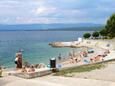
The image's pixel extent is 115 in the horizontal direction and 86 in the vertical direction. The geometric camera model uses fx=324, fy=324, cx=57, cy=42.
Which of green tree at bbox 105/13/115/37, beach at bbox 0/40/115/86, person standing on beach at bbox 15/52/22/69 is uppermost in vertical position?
green tree at bbox 105/13/115/37

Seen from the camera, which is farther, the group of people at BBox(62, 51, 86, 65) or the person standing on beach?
the group of people at BBox(62, 51, 86, 65)

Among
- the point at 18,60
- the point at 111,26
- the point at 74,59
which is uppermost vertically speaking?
the point at 111,26

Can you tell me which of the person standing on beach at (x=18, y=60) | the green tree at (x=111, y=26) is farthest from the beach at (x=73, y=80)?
the green tree at (x=111, y=26)

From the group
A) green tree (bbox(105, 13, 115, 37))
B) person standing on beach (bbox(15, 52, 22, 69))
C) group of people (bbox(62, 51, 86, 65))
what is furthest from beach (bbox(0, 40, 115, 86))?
green tree (bbox(105, 13, 115, 37))

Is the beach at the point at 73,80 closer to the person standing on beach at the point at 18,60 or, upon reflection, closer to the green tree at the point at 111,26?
the person standing on beach at the point at 18,60

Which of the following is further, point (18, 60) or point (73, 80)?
point (18, 60)

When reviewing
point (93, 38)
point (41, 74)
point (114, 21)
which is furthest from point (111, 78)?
point (93, 38)

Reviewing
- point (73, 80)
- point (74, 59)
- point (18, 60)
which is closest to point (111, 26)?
point (74, 59)

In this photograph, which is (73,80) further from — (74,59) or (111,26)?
(111,26)

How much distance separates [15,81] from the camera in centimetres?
1969

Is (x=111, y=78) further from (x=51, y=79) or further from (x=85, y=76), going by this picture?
(x=51, y=79)

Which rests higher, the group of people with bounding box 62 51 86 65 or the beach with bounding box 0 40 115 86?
the beach with bounding box 0 40 115 86

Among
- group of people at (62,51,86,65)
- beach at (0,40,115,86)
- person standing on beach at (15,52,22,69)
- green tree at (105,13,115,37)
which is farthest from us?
green tree at (105,13,115,37)

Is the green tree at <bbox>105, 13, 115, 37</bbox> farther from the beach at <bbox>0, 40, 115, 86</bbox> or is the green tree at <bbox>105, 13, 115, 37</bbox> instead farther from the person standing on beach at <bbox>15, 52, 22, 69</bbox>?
the person standing on beach at <bbox>15, 52, 22, 69</bbox>
